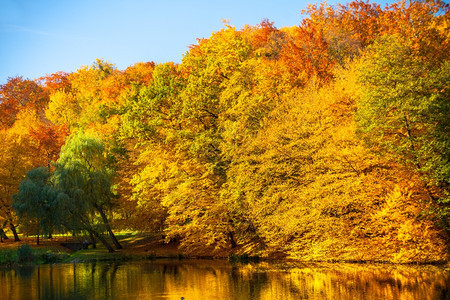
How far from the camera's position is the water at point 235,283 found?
62.2 feet

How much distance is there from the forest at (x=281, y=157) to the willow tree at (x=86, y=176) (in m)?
0.12

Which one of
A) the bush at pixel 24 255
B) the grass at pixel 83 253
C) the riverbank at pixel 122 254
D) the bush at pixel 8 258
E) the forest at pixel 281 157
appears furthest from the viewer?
the grass at pixel 83 253

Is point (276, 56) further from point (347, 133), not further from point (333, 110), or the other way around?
point (347, 133)

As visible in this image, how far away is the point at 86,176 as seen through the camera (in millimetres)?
39719

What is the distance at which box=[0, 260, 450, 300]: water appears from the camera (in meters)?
19.0

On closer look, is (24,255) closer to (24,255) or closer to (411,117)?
(24,255)

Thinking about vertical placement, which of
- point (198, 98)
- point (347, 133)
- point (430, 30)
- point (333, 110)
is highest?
point (430, 30)

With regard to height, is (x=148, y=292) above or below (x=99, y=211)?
below

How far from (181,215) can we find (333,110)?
13.3m

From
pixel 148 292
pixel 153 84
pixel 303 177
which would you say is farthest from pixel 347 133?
pixel 153 84

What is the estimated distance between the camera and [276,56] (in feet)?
190

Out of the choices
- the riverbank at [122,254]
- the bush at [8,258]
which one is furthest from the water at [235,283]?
the bush at [8,258]

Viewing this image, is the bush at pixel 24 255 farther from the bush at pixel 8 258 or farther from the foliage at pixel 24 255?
the bush at pixel 8 258

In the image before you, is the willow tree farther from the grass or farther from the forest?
the grass
